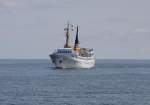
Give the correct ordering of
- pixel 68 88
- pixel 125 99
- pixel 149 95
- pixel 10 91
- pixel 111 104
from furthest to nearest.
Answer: pixel 68 88
pixel 10 91
pixel 149 95
pixel 125 99
pixel 111 104

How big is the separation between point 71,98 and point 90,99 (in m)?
3.44

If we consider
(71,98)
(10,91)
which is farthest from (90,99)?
(10,91)

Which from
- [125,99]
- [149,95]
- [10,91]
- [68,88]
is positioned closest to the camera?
[125,99]

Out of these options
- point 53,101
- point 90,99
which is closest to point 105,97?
point 90,99

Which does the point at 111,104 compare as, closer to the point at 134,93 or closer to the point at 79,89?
the point at 134,93

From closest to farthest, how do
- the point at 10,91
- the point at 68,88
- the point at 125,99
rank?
the point at 125,99, the point at 10,91, the point at 68,88

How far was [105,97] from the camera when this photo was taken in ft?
330

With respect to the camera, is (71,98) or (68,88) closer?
(71,98)

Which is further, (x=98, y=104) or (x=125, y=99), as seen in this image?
(x=125, y=99)

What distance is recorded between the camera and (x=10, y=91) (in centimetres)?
11275

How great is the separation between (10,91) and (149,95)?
82.2ft

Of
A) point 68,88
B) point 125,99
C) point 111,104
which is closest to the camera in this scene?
point 111,104

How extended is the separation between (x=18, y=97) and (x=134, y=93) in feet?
69.8

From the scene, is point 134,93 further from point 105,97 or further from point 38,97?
point 38,97
